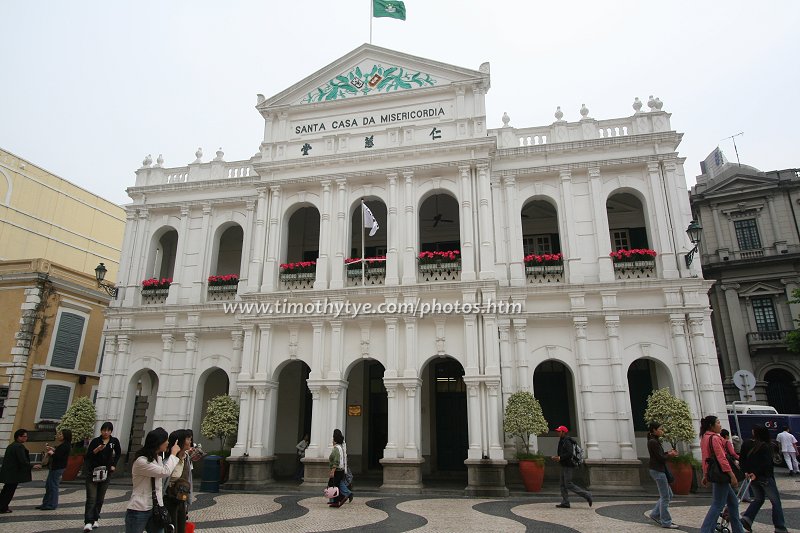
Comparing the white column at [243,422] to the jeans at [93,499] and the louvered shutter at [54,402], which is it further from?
the louvered shutter at [54,402]

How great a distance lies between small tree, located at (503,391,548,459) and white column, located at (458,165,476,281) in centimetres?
394

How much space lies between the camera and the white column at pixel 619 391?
1512 centimetres

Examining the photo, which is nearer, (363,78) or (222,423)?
(222,423)

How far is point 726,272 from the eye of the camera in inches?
1245

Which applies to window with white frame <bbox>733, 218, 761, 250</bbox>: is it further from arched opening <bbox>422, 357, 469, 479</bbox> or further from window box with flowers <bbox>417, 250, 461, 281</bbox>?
window box with flowers <bbox>417, 250, 461, 281</bbox>

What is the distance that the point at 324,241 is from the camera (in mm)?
18109

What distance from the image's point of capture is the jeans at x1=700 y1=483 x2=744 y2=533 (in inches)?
289

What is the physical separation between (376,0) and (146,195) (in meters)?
12.1

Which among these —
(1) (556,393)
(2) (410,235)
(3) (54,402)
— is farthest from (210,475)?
(3) (54,402)

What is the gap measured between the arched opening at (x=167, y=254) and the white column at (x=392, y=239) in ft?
33.9

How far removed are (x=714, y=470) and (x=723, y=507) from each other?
1.70ft

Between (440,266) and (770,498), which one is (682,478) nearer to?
(770,498)

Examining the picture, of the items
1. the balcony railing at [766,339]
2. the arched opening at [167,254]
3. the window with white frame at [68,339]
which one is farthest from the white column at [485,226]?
the balcony railing at [766,339]

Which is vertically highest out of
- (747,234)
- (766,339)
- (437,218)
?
(747,234)
